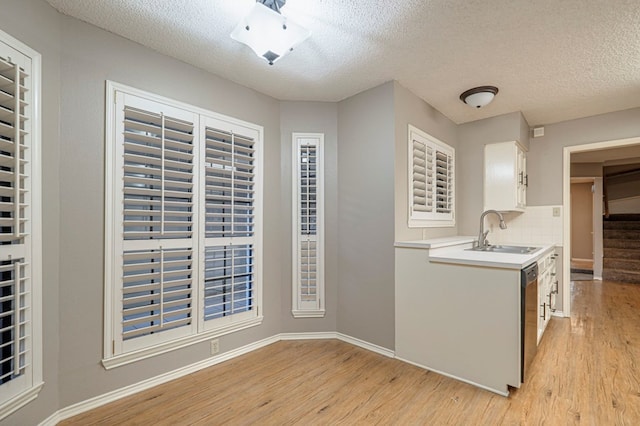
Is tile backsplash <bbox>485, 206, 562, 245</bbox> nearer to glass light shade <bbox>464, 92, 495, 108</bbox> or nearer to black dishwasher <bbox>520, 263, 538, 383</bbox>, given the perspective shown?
glass light shade <bbox>464, 92, 495, 108</bbox>

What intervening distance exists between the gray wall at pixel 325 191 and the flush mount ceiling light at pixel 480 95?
128 centimetres

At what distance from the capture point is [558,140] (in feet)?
12.3

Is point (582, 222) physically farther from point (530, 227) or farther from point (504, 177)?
point (504, 177)

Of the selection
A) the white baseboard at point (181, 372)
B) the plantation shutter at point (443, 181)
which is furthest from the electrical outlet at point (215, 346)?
the plantation shutter at point (443, 181)

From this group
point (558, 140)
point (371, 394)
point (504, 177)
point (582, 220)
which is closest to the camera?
point (371, 394)

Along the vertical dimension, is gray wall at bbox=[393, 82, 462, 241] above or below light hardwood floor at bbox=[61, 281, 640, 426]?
above

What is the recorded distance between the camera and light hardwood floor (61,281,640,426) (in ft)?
5.89

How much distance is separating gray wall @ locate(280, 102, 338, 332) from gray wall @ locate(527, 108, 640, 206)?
8.95 feet

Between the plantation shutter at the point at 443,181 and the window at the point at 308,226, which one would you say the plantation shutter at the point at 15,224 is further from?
the plantation shutter at the point at 443,181

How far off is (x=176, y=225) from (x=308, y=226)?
4.17ft

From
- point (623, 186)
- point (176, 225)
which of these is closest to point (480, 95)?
point (176, 225)

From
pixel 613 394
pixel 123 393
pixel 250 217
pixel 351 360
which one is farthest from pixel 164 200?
pixel 613 394

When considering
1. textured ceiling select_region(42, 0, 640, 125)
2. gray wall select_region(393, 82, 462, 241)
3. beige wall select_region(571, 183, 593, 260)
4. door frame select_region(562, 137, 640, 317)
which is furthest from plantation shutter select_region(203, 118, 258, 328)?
beige wall select_region(571, 183, 593, 260)

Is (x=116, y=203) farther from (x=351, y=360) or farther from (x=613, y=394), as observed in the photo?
(x=613, y=394)
